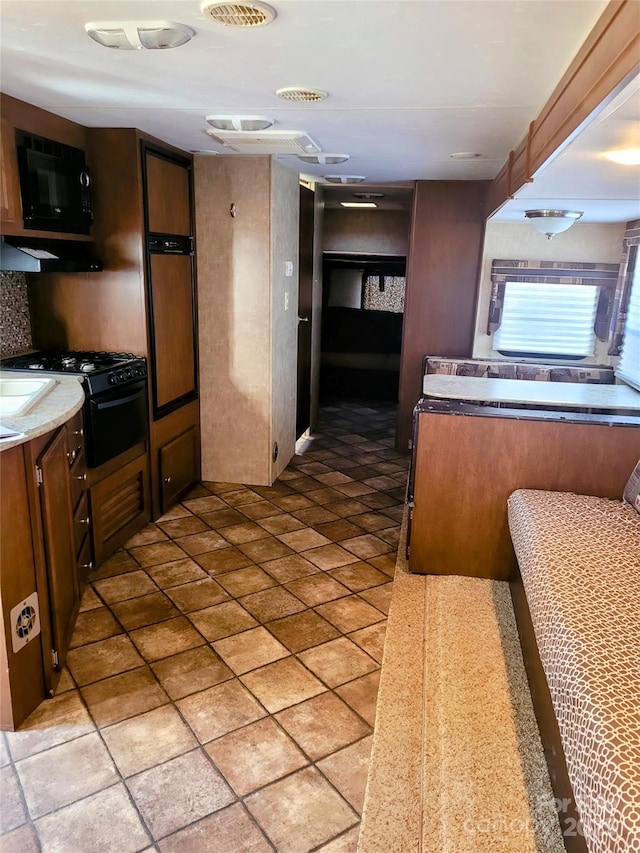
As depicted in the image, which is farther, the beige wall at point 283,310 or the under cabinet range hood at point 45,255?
the beige wall at point 283,310

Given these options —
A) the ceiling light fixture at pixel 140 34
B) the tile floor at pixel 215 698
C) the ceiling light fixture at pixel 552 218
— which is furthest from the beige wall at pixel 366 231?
the ceiling light fixture at pixel 140 34

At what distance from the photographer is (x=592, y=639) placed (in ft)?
5.12

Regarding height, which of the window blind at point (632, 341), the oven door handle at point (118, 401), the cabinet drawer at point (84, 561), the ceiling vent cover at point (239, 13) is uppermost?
the ceiling vent cover at point (239, 13)

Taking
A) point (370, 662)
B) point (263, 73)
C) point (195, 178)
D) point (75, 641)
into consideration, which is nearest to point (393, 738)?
point (370, 662)

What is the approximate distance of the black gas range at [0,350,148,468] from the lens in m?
2.73

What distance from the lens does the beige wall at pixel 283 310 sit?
12.4 ft

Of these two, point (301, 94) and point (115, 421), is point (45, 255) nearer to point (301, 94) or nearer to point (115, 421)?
point (115, 421)

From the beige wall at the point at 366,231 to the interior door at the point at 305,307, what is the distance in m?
1.51

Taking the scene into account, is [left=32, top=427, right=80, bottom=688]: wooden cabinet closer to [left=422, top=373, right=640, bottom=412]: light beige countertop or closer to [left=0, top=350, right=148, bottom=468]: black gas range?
[left=0, top=350, right=148, bottom=468]: black gas range

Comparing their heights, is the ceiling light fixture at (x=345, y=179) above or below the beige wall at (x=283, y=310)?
above

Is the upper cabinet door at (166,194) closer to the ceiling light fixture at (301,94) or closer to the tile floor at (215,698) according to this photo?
the ceiling light fixture at (301,94)

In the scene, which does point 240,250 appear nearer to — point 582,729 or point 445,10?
point 445,10

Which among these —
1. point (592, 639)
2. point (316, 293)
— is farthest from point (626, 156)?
point (316, 293)

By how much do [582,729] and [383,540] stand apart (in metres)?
2.04
